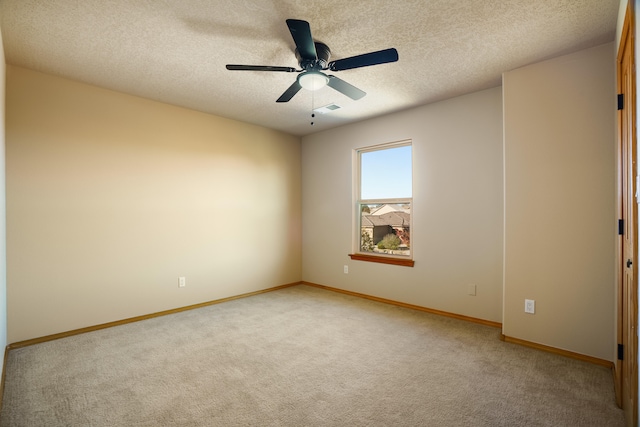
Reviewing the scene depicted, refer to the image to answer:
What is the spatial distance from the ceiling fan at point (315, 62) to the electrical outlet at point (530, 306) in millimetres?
2410

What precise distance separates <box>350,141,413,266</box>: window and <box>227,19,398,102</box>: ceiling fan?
1.70 m

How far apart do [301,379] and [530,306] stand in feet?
7.04

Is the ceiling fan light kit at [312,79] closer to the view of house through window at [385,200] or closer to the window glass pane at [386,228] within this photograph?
the view of house through window at [385,200]

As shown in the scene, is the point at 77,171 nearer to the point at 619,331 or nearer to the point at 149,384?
the point at 149,384

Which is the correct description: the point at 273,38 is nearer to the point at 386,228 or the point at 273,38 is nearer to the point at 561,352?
the point at 386,228

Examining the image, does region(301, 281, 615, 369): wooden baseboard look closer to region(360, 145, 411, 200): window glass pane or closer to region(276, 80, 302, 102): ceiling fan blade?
region(360, 145, 411, 200): window glass pane

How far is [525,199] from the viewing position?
2.81 m

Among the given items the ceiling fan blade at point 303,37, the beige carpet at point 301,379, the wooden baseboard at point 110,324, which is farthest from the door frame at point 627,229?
the wooden baseboard at point 110,324

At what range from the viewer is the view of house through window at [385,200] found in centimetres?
417

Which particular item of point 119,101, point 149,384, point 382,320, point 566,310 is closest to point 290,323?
point 382,320

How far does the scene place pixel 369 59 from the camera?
7.07 ft

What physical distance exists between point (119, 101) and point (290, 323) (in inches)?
123

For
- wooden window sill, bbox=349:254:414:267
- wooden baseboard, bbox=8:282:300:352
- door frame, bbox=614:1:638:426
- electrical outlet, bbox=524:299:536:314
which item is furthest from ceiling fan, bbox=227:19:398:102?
wooden baseboard, bbox=8:282:300:352

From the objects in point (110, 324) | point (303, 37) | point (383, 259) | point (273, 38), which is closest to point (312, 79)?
point (273, 38)
